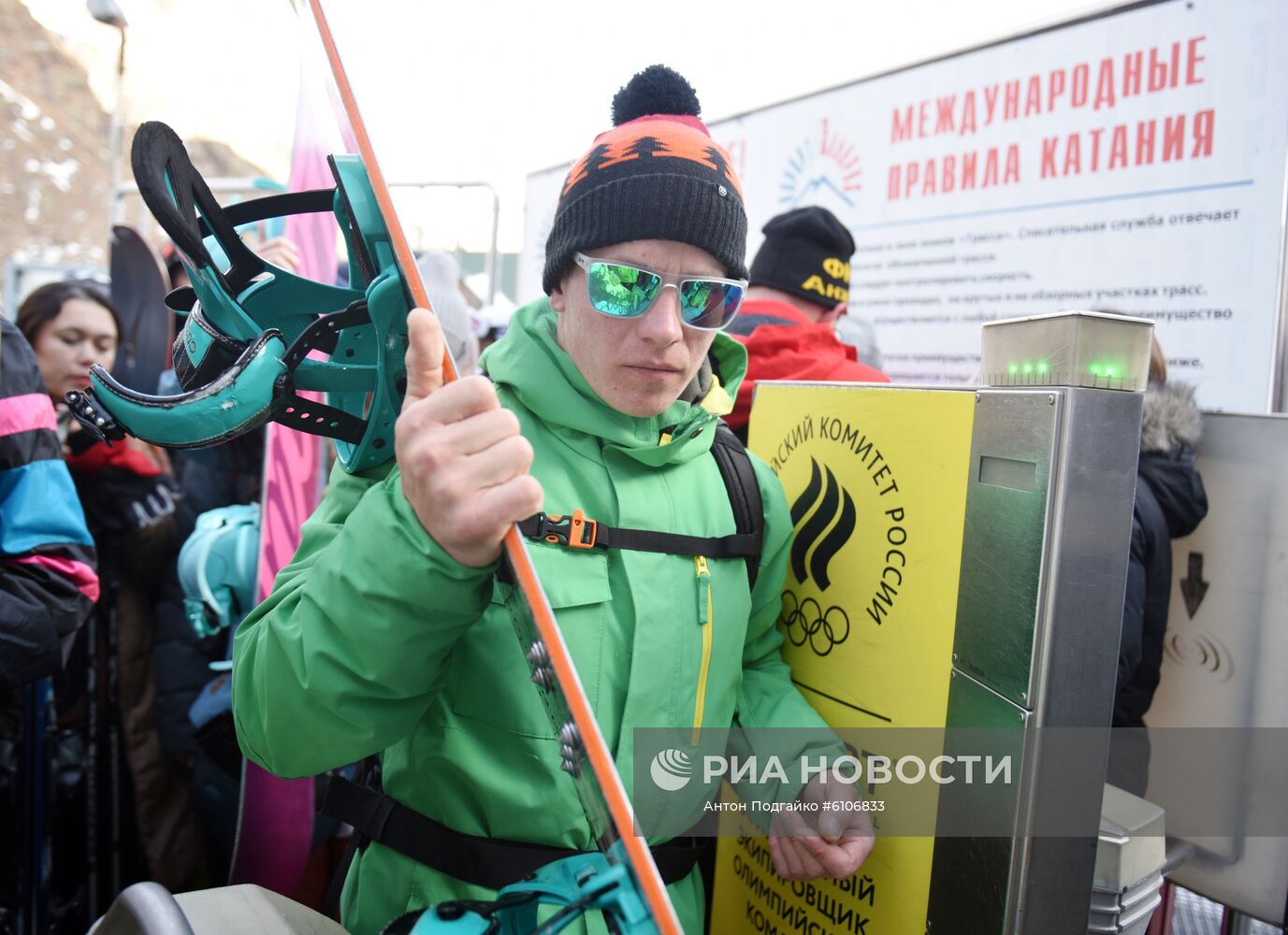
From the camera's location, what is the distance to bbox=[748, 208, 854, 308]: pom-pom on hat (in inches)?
116

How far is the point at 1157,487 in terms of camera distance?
6.52ft

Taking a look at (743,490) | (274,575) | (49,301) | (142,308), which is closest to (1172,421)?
(743,490)

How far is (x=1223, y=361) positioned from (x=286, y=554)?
2903 mm

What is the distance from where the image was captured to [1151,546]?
1984 millimetres

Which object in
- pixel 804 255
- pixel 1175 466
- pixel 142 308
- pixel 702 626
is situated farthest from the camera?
pixel 142 308

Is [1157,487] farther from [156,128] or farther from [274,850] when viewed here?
[274,850]

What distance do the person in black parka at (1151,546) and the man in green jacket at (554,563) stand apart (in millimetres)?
1038

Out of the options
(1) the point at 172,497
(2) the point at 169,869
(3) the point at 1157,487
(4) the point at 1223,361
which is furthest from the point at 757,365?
(2) the point at 169,869

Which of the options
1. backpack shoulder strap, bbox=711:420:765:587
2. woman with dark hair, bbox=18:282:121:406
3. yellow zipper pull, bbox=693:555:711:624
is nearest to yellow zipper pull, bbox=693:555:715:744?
yellow zipper pull, bbox=693:555:711:624

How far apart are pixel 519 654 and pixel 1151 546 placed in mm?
1650

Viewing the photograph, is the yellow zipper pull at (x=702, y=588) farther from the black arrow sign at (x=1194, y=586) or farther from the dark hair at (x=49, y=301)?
the dark hair at (x=49, y=301)

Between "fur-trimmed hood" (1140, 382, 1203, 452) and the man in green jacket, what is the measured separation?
3.70ft

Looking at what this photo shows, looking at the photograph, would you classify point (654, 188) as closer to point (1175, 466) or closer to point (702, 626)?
point (702, 626)

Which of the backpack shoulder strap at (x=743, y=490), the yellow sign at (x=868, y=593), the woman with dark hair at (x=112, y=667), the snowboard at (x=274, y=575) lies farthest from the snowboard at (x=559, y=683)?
the woman with dark hair at (x=112, y=667)
